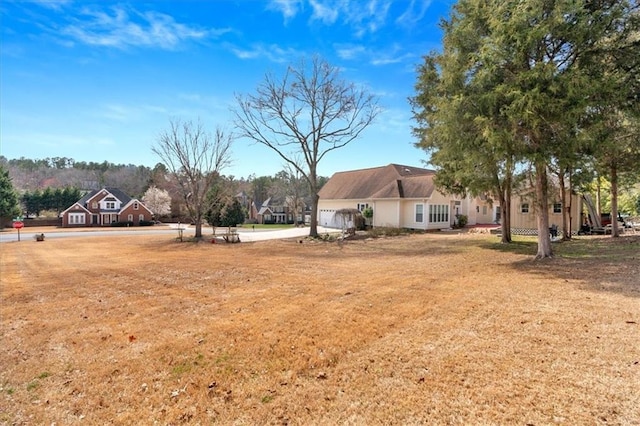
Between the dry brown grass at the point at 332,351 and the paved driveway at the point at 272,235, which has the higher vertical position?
the paved driveway at the point at 272,235

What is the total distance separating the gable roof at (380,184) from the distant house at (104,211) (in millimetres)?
29676

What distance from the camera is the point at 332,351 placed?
462cm

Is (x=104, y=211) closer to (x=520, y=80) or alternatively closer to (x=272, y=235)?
(x=272, y=235)

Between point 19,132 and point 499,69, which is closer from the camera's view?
point 499,69

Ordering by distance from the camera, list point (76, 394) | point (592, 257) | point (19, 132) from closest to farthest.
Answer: point (76, 394), point (592, 257), point (19, 132)

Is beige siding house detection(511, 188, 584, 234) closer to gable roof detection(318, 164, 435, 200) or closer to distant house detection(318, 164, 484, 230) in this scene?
distant house detection(318, 164, 484, 230)

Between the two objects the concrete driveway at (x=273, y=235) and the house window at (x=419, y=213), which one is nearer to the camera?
the concrete driveway at (x=273, y=235)

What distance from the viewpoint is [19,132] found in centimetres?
1644

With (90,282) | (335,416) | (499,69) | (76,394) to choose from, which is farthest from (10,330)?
(499,69)

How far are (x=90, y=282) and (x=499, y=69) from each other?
569 inches

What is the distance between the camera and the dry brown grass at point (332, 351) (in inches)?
130

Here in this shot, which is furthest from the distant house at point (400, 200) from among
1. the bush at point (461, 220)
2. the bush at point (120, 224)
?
the bush at point (120, 224)

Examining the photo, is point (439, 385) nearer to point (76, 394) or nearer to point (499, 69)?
point (76, 394)

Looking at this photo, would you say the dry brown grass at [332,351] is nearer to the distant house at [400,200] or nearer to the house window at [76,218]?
the distant house at [400,200]
